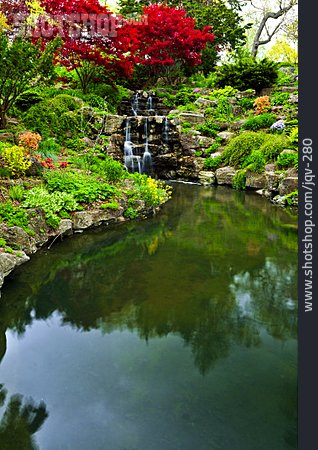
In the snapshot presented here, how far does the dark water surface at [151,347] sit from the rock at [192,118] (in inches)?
420

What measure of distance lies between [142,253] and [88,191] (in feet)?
9.47

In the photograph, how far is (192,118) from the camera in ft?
57.1

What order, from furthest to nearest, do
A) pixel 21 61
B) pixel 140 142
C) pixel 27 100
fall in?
pixel 140 142 → pixel 27 100 → pixel 21 61

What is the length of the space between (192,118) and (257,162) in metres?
5.06

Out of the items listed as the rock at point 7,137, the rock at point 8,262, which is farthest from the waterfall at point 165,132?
the rock at point 8,262

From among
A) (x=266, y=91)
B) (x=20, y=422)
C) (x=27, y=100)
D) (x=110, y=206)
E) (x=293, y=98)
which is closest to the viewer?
(x=20, y=422)

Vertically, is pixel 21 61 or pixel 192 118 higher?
pixel 21 61

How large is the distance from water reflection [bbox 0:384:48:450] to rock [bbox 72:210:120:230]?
5.51 m

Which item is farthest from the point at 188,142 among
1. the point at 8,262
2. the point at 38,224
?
the point at 8,262

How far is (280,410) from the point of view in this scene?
10.9 feet

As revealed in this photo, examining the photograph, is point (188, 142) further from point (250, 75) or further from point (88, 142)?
point (250, 75)

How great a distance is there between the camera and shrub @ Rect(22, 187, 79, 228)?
808 centimetres

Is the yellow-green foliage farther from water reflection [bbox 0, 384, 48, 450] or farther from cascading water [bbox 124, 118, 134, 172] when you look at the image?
cascading water [bbox 124, 118, 134, 172]

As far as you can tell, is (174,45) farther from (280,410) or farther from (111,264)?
(280,410)
